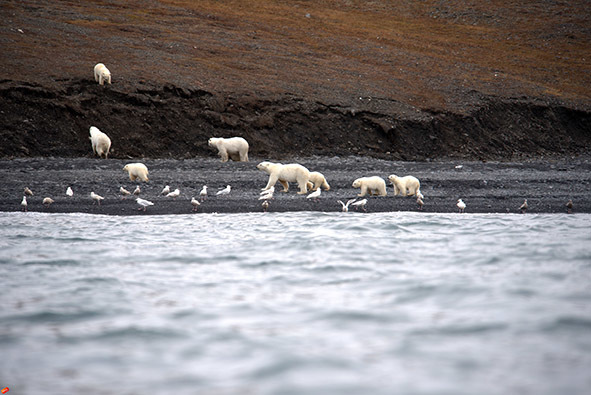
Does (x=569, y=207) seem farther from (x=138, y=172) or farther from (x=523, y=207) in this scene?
(x=138, y=172)

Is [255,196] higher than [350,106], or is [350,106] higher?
[350,106]

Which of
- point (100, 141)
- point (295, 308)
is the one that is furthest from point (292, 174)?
point (295, 308)

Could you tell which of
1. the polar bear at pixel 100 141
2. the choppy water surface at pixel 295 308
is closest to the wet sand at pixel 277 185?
the polar bear at pixel 100 141

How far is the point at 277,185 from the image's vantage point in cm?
1544

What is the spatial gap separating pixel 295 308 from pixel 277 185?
29.1 feet

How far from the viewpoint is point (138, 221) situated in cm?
1146

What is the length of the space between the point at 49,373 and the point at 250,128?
17.1 m

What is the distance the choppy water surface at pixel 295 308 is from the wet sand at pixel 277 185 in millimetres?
1723

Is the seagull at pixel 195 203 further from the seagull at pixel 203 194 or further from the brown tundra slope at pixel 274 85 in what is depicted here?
the brown tundra slope at pixel 274 85

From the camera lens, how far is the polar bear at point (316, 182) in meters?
14.2

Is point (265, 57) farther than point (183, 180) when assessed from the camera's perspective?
Yes

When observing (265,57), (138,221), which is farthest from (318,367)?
(265,57)

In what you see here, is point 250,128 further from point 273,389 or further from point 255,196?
point 273,389

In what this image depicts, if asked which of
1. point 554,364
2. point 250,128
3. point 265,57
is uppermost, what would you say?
point 265,57
